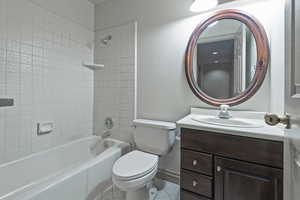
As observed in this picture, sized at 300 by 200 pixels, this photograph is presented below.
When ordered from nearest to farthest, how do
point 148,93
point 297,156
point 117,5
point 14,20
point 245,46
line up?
point 297,156, point 245,46, point 14,20, point 148,93, point 117,5

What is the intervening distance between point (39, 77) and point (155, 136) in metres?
1.43

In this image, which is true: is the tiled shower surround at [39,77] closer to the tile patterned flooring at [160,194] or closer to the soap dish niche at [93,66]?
the soap dish niche at [93,66]

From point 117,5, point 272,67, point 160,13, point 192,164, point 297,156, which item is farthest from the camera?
point 117,5

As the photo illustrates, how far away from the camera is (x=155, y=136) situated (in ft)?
5.41

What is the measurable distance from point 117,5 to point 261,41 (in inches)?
71.5

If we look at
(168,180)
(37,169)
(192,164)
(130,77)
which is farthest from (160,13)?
(37,169)

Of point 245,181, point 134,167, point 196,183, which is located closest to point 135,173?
point 134,167

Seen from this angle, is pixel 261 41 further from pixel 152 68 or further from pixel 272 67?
pixel 152 68

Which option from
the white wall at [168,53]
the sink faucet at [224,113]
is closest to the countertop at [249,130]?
the sink faucet at [224,113]

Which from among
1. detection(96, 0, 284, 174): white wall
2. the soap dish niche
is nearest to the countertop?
detection(96, 0, 284, 174): white wall

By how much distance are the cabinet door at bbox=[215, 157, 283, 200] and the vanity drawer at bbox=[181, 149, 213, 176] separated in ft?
0.17

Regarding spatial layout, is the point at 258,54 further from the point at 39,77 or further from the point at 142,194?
the point at 39,77

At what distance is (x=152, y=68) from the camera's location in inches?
75.8

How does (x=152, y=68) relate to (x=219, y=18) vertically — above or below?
below
